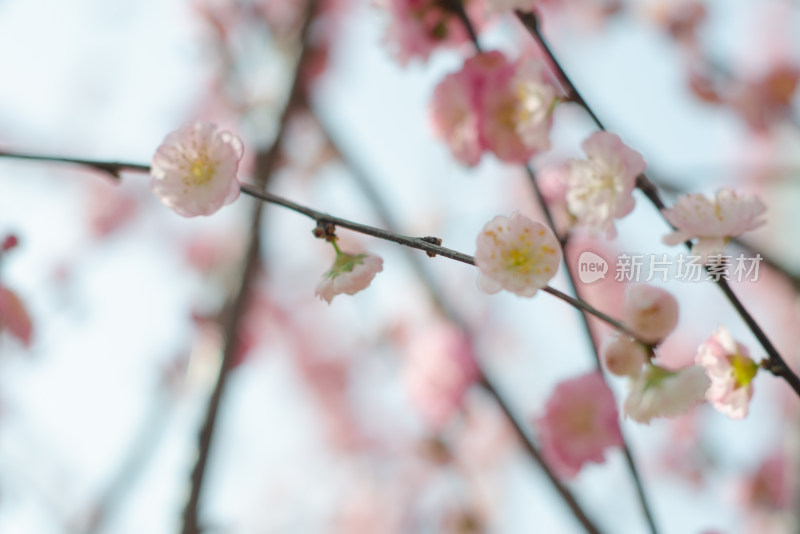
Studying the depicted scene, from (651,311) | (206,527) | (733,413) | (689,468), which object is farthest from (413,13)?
(689,468)

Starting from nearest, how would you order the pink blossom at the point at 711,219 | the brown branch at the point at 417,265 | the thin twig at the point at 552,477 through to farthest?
the pink blossom at the point at 711,219
the thin twig at the point at 552,477
the brown branch at the point at 417,265

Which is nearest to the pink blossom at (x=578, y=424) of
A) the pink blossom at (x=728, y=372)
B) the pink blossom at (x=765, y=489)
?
the pink blossom at (x=728, y=372)

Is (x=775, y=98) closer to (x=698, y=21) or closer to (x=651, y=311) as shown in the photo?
(x=698, y=21)

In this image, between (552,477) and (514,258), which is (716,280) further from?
(552,477)

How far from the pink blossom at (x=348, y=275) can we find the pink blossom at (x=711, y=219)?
0.92ft

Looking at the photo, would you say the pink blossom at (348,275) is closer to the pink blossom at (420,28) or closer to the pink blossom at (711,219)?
the pink blossom at (711,219)

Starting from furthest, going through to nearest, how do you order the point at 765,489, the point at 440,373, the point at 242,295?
1. the point at 765,489
2. the point at 440,373
3. the point at 242,295

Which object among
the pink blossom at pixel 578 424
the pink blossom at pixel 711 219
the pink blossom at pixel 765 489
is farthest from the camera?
the pink blossom at pixel 765 489

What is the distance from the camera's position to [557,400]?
884 millimetres

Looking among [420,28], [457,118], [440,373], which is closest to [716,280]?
[457,118]

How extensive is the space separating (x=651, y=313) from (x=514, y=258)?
0.15 meters

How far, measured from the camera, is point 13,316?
0.79m

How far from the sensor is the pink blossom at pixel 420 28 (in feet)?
2.91

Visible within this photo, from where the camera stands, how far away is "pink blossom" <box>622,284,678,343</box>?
1.98 ft
